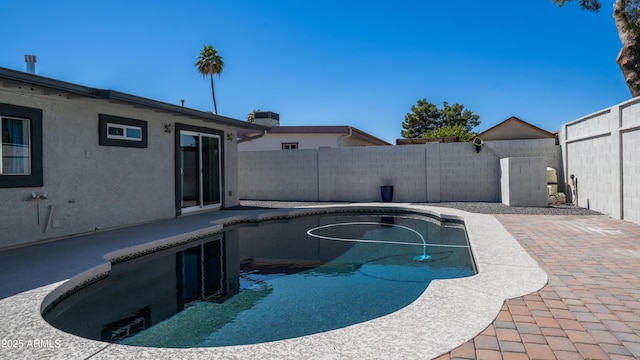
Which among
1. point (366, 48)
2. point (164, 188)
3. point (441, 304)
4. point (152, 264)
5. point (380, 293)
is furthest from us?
point (366, 48)

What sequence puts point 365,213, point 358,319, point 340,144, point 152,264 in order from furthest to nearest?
point 340,144 < point 365,213 < point 152,264 < point 358,319

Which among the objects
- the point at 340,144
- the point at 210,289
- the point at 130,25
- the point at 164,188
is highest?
the point at 130,25

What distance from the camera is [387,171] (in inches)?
572

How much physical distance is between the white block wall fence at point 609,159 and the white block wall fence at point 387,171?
1.51 meters

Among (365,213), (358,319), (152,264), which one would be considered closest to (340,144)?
(365,213)

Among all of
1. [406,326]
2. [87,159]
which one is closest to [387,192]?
[87,159]

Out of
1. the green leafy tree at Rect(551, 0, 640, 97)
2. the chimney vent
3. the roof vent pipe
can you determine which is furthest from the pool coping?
the chimney vent

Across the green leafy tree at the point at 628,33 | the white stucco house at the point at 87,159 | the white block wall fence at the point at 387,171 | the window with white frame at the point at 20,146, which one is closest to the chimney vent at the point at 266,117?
the white block wall fence at the point at 387,171

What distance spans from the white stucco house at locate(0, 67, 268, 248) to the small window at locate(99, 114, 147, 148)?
22 millimetres

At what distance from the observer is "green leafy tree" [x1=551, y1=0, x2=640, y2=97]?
13.5 metres

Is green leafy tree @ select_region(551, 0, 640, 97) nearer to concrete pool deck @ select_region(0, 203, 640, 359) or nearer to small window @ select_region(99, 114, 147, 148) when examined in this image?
concrete pool deck @ select_region(0, 203, 640, 359)

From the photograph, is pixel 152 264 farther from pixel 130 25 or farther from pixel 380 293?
pixel 130 25

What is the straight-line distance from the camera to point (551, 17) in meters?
15.2

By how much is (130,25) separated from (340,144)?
1214cm
